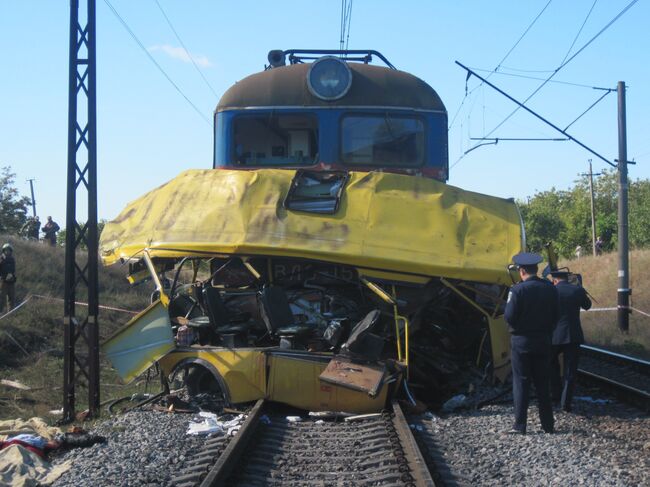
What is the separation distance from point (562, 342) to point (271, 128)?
4.42 metres

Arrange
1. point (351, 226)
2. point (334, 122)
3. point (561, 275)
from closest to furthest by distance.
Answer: point (351, 226) → point (561, 275) → point (334, 122)

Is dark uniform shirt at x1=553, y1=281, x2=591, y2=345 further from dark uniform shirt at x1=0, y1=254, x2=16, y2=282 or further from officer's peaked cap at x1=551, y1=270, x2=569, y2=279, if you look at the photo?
dark uniform shirt at x1=0, y1=254, x2=16, y2=282

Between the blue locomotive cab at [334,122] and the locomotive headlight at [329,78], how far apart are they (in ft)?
0.04

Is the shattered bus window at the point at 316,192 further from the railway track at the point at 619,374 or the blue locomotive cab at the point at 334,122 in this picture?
the railway track at the point at 619,374

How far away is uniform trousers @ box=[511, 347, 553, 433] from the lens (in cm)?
686

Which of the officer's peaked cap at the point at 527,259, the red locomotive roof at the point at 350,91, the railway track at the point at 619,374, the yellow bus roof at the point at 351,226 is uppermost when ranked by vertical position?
the red locomotive roof at the point at 350,91

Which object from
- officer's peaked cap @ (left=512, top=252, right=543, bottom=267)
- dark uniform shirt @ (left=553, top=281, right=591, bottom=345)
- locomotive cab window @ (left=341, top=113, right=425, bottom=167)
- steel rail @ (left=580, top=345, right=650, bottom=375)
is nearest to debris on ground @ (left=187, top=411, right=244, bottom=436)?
officer's peaked cap @ (left=512, top=252, right=543, bottom=267)

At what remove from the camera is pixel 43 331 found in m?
16.3

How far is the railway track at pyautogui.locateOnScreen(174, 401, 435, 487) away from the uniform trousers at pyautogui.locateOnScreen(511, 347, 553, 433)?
1.06m

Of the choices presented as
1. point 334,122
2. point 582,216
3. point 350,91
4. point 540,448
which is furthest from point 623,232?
point 582,216

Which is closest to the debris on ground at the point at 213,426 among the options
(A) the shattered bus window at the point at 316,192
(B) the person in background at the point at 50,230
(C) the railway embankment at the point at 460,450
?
(C) the railway embankment at the point at 460,450

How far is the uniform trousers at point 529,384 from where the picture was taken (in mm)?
6855

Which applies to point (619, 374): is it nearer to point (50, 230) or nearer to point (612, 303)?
point (612, 303)

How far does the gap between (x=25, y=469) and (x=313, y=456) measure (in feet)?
6.96
